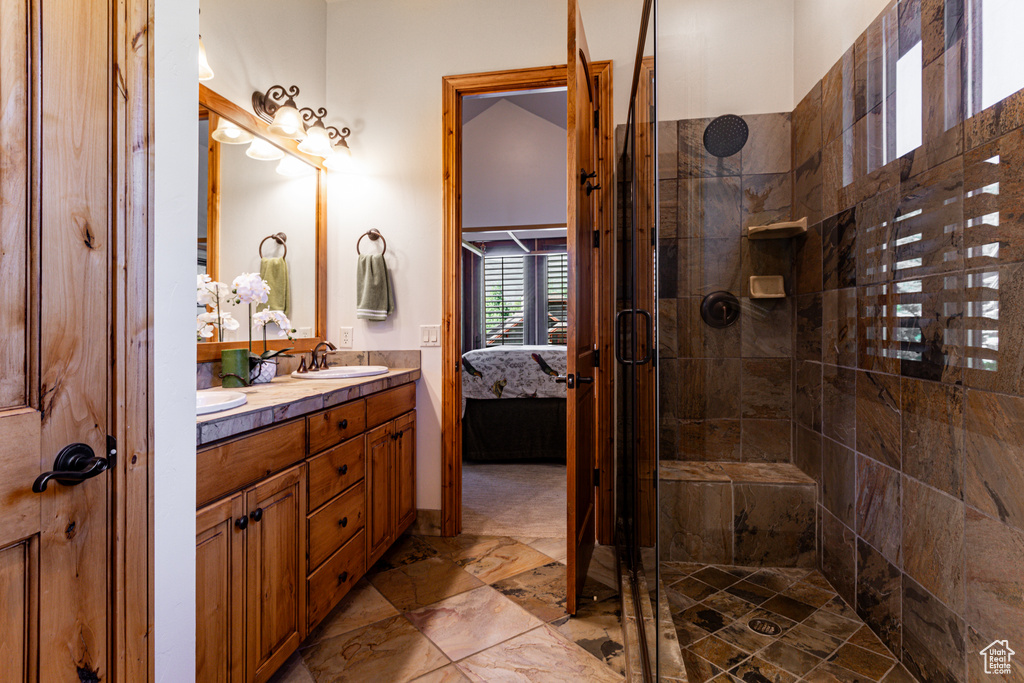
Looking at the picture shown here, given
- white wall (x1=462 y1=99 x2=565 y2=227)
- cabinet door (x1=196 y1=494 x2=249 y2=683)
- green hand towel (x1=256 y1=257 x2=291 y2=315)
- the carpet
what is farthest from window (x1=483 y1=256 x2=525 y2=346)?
cabinet door (x1=196 y1=494 x2=249 y2=683)

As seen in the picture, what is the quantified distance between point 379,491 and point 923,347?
76.7 inches

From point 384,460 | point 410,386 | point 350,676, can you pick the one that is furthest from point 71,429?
point 410,386

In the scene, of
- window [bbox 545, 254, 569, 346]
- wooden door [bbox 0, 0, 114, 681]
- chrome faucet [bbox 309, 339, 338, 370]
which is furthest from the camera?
window [bbox 545, 254, 569, 346]

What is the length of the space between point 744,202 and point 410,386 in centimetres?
182

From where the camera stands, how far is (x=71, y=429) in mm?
701

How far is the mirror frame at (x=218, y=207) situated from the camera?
178 centimetres

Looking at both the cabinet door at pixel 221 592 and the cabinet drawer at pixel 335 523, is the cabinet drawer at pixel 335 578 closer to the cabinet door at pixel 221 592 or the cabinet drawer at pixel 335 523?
the cabinet drawer at pixel 335 523

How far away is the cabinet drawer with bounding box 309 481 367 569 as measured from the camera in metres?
1.48

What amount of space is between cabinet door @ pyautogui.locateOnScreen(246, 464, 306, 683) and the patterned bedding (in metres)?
2.17

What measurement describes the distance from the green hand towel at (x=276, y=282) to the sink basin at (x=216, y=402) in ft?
2.44

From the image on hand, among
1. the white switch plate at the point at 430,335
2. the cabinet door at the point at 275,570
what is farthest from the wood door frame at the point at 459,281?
the cabinet door at the point at 275,570

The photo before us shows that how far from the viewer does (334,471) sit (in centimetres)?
160

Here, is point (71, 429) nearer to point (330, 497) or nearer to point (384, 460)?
point (330, 497)

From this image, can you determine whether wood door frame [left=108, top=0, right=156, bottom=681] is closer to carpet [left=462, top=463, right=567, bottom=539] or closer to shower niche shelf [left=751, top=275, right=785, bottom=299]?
carpet [left=462, top=463, right=567, bottom=539]
